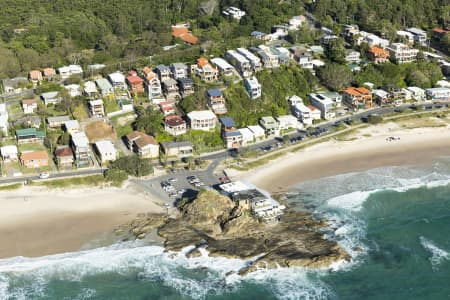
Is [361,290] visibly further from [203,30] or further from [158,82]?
[203,30]

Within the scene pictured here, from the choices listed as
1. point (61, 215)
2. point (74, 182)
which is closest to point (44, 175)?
point (74, 182)

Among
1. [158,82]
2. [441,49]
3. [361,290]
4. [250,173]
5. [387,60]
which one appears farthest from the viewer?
[441,49]

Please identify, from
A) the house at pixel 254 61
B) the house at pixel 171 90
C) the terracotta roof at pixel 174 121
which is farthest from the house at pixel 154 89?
the house at pixel 254 61

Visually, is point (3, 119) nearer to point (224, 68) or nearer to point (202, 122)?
point (202, 122)

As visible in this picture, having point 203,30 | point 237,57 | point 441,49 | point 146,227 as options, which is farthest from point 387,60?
point 146,227

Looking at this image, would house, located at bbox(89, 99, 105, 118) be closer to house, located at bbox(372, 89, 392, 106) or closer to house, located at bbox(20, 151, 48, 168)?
house, located at bbox(20, 151, 48, 168)

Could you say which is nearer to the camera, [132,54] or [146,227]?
[146,227]

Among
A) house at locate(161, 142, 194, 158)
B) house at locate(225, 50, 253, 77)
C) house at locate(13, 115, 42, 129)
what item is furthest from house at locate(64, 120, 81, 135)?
house at locate(225, 50, 253, 77)
